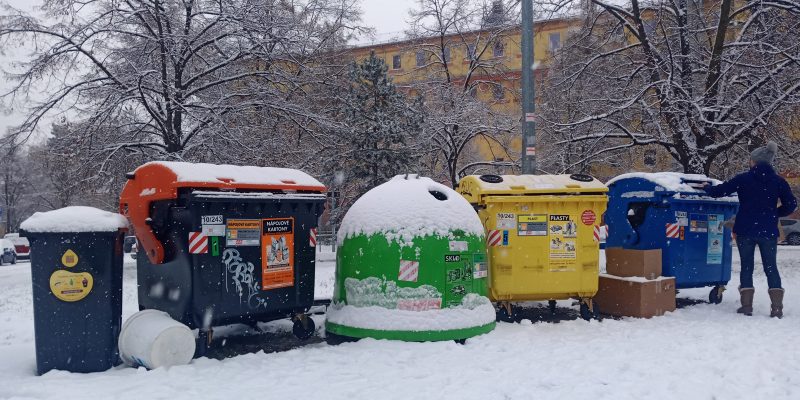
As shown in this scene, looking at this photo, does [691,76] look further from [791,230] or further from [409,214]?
[791,230]

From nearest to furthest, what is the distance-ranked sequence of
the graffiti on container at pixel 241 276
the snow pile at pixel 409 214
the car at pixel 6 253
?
the graffiti on container at pixel 241 276 < the snow pile at pixel 409 214 < the car at pixel 6 253

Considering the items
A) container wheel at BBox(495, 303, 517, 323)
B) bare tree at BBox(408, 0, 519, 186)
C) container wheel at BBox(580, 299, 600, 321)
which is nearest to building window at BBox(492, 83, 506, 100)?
bare tree at BBox(408, 0, 519, 186)

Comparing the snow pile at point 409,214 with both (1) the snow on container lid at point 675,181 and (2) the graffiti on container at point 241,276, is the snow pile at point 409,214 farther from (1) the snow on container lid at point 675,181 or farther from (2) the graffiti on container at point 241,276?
(1) the snow on container lid at point 675,181

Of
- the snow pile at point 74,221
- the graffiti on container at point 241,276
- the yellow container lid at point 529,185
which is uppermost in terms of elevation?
the yellow container lid at point 529,185

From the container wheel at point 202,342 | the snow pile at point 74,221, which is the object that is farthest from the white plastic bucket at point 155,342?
the snow pile at point 74,221

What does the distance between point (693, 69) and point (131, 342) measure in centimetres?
1279

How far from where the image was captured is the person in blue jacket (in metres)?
7.16

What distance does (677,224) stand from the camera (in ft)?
26.4

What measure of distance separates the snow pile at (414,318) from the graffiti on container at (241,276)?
0.88 meters

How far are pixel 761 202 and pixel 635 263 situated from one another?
1.66 m

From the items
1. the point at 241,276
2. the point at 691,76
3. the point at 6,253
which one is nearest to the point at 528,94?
the point at 241,276

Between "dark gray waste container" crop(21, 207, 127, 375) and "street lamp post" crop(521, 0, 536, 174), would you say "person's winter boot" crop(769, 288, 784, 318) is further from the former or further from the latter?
"dark gray waste container" crop(21, 207, 127, 375)

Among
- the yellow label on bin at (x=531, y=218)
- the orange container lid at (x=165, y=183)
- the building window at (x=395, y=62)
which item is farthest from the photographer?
the building window at (x=395, y=62)

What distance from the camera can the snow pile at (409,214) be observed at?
6.07m
